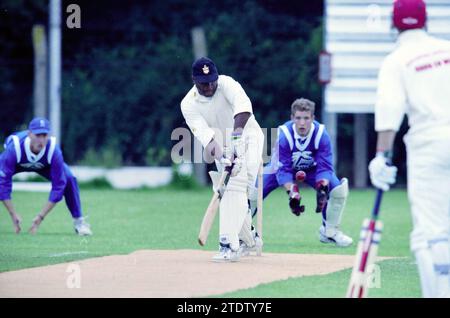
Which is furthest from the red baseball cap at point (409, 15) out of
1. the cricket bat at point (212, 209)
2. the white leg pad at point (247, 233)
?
the white leg pad at point (247, 233)

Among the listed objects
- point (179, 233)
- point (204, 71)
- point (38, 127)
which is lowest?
point (179, 233)

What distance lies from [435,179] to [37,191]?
1769 cm

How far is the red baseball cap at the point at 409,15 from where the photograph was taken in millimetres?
8375

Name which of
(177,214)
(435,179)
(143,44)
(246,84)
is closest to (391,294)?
(435,179)

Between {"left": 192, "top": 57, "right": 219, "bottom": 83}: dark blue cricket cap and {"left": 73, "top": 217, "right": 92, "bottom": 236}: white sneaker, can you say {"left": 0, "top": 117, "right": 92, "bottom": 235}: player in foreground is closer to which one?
{"left": 73, "top": 217, "right": 92, "bottom": 236}: white sneaker

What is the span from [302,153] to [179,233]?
2.83m

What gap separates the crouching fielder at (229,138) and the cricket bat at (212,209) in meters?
0.06

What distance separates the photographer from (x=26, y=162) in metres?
15.0

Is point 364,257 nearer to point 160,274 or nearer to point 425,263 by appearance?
point 425,263

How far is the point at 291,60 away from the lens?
30.5 meters

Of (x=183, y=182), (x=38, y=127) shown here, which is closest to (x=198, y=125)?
(x=38, y=127)

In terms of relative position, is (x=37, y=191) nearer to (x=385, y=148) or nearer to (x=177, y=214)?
(x=177, y=214)

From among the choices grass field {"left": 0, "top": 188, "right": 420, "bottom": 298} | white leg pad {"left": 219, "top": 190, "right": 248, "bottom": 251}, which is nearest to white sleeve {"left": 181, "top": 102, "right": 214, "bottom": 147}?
white leg pad {"left": 219, "top": 190, "right": 248, "bottom": 251}

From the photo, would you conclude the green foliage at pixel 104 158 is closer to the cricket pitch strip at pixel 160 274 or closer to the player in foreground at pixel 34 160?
the player in foreground at pixel 34 160
